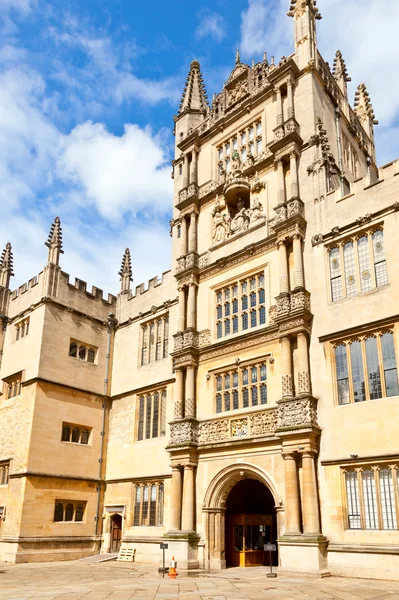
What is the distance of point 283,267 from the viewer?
76.9 ft

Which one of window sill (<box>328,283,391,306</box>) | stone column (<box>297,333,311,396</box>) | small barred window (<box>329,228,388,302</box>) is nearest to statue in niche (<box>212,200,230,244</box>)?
small barred window (<box>329,228,388,302</box>)

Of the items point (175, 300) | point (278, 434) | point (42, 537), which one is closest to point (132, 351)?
point (175, 300)

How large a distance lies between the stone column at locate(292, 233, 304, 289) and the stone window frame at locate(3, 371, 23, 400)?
651 inches

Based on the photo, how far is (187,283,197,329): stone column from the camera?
2688cm

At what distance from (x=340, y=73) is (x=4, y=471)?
29902 mm

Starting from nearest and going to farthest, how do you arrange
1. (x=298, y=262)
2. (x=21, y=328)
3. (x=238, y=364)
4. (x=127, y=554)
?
(x=298, y=262), (x=238, y=364), (x=127, y=554), (x=21, y=328)

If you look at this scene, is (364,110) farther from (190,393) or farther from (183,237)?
(190,393)

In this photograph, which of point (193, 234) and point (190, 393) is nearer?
point (190, 393)

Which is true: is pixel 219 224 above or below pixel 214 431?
above

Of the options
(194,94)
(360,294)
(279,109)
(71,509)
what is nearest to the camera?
(360,294)

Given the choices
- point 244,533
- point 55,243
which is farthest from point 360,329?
point 55,243

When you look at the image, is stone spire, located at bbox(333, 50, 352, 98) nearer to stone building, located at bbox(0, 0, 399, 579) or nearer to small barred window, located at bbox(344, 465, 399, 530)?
stone building, located at bbox(0, 0, 399, 579)

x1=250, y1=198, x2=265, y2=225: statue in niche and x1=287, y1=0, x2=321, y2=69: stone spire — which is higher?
x1=287, y1=0, x2=321, y2=69: stone spire

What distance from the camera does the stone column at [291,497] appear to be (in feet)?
63.6
